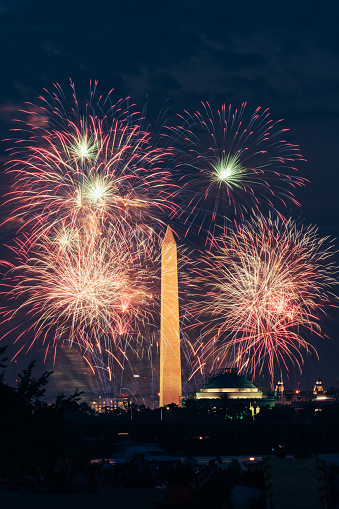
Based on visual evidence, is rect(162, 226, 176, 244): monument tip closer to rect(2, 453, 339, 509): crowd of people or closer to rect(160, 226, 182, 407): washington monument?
rect(160, 226, 182, 407): washington monument

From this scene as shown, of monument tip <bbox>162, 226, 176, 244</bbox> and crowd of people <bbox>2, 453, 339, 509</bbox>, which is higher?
monument tip <bbox>162, 226, 176, 244</bbox>

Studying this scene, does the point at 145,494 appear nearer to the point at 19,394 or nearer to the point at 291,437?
the point at 19,394

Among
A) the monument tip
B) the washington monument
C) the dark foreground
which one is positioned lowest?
the dark foreground

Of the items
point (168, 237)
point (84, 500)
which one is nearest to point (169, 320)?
point (168, 237)

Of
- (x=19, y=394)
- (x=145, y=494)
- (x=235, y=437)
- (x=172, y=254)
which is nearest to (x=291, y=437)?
(x=235, y=437)

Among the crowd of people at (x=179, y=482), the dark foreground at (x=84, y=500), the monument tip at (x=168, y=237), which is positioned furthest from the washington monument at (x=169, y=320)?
the dark foreground at (x=84, y=500)

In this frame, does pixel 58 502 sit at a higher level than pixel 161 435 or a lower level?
lower

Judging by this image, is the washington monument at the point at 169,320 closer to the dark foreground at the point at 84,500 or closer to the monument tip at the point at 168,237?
the monument tip at the point at 168,237

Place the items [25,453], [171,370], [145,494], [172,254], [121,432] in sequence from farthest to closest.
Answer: [121,432] < [171,370] < [172,254] < [25,453] < [145,494]

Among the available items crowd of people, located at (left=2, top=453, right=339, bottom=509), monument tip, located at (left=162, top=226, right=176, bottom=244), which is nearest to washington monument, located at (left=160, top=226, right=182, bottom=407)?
monument tip, located at (left=162, top=226, right=176, bottom=244)
